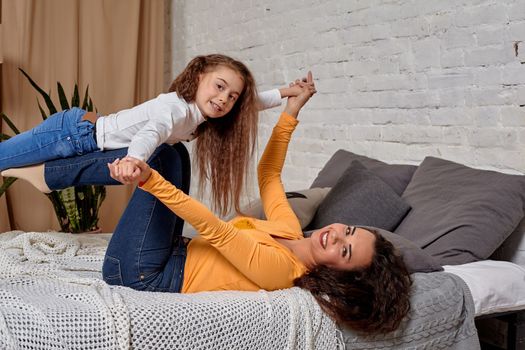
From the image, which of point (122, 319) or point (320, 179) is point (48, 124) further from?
point (320, 179)

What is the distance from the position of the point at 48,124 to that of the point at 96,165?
8.6 inches

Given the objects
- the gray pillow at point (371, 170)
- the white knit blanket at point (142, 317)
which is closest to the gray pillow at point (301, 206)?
the gray pillow at point (371, 170)

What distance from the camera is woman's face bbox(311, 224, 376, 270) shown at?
204 cm

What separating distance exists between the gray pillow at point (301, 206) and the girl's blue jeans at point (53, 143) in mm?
814

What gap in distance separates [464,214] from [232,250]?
0.99m

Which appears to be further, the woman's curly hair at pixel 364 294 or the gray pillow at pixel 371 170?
the gray pillow at pixel 371 170

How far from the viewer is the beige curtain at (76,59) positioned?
438 cm

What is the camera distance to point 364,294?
2012mm

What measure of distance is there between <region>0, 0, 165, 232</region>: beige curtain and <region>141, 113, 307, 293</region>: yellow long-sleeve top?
2550 millimetres

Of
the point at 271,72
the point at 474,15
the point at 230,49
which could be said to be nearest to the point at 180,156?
the point at 474,15

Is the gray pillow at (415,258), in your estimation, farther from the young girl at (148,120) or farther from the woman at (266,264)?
the young girl at (148,120)

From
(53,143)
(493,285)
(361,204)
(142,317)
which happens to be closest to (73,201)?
(53,143)

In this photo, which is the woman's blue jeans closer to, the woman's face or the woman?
the woman

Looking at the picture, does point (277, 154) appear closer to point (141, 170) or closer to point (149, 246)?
point (149, 246)
